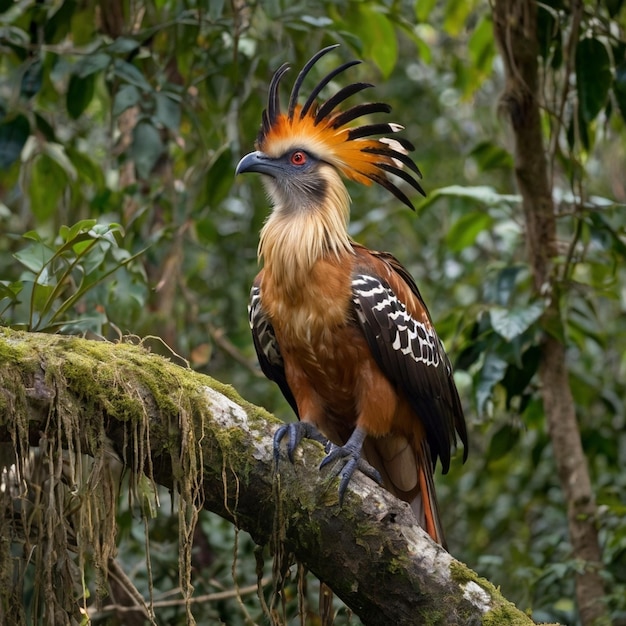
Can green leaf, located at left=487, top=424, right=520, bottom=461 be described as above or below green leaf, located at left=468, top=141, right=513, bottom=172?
below

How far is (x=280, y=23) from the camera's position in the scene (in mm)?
4848

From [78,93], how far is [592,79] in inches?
105

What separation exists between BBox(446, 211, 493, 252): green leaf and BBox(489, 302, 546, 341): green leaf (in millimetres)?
830

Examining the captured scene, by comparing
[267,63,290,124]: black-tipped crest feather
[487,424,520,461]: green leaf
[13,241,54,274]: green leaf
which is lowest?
[487,424,520,461]: green leaf

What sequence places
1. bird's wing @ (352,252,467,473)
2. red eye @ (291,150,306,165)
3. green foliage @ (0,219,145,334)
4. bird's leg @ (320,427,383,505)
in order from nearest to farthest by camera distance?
1. bird's leg @ (320,427,383,505)
2. green foliage @ (0,219,145,334)
3. bird's wing @ (352,252,467,473)
4. red eye @ (291,150,306,165)

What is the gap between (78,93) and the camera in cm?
452

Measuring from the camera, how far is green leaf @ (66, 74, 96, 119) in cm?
449

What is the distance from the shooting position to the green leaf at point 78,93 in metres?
4.49

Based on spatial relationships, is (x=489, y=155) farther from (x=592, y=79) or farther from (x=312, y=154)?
(x=312, y=154)

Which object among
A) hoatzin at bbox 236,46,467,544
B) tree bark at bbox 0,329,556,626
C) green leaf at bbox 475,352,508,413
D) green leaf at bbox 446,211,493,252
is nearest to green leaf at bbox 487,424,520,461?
green leaf at bbox 475,352,508,413

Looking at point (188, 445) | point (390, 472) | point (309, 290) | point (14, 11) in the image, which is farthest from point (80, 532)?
point (14, 11)

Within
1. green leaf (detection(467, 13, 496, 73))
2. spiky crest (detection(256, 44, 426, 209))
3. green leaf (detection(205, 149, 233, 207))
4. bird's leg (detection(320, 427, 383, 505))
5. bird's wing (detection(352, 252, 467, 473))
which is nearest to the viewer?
bird's leg (detection(320, 427, 383, 505))

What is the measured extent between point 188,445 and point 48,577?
1.92ft

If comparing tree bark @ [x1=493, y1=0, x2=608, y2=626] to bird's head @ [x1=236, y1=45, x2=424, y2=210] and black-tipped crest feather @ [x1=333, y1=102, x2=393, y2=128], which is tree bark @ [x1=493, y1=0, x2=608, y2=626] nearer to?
bird's head @ [x1=236, y1=45, x2=424, y2=210]
